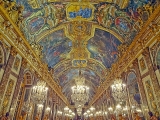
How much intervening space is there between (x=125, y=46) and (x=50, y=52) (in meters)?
7.29

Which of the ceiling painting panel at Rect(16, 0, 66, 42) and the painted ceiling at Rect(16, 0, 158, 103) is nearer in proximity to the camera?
the painted ceiling at Rect(16, 0, 158, 103)

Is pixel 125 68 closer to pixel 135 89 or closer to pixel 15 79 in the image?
pixel 135 89

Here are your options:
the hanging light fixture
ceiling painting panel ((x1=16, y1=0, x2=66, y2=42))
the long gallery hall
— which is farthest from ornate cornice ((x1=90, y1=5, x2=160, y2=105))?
ceiling painting panel ((x1=16, y1=0, x2=66, y2=42))

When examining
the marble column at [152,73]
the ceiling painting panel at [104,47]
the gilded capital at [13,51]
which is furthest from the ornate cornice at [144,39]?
the gilded capital at [13,51]

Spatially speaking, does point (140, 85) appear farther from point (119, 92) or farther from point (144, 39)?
point (144, 39)

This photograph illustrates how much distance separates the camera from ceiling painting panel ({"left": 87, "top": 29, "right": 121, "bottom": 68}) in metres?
12.0

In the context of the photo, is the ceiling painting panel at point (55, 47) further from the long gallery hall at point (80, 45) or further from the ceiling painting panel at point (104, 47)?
the ceiling painting panel at point (104, 47)

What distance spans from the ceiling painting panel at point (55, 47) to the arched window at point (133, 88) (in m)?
6.67

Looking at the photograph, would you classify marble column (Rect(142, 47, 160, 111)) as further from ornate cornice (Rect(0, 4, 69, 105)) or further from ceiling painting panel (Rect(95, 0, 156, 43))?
ornate cornice (Rect(0, 4, 69, 105))

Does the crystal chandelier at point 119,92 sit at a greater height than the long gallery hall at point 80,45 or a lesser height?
lesser

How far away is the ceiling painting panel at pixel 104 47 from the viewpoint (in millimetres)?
11977

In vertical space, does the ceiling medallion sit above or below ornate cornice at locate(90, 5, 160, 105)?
above

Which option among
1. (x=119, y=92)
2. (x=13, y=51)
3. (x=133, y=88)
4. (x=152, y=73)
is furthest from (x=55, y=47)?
(x=152, y=73)

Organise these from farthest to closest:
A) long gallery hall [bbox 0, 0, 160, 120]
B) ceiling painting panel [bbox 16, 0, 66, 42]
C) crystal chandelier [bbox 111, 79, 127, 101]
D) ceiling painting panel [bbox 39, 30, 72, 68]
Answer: ceiling painting panel [bbox 39, 30, 72, 68] → ceiling painting panel [bbox 16, 0, 66, 42] → crystal chandelier [bbox 111, 79, 127, 101] → long gallery hall [bbox 0, 0, 160, 120]
